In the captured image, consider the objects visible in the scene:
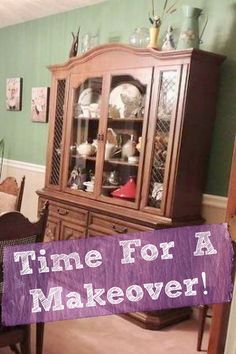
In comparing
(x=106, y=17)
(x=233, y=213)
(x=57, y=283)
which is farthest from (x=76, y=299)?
(x=106, y=17)

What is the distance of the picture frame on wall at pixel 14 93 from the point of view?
420 centimetres

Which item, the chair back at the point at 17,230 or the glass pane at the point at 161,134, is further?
the glass pane at the point at 161,134

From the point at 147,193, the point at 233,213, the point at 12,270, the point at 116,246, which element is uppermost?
the point at 233,213

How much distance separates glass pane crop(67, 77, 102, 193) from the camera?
9.70 feet

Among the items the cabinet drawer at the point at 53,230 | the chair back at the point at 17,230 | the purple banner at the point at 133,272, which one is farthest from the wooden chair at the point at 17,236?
the cabinet drawer at the point at 53,230

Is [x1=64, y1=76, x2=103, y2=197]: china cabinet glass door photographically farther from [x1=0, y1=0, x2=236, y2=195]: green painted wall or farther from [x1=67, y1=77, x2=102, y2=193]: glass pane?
[x1=0, y1=0, x2=236, y2=195]: green painted wall

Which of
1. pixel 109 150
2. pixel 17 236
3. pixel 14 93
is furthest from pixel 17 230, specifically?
pixel 14 93

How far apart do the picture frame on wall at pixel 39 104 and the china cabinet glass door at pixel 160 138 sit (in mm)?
1673

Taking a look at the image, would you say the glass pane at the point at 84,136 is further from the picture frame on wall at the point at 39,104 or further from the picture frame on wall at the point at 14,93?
the picture frame on wall at the point at 14,93

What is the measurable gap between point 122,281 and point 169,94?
130 centimetres

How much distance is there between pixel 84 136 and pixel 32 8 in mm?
1490

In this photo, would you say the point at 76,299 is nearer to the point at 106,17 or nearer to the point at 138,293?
the point at 138,293

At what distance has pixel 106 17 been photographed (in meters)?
3.26

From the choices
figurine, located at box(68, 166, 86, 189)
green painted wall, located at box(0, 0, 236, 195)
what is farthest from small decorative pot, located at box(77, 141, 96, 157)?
green painted wall, located at box(0, 0, 236, 195)
